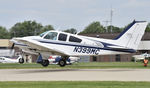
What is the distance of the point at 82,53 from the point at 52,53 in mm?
2564

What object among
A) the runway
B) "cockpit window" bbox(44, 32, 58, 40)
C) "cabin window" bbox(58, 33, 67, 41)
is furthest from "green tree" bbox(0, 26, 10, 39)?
the runway

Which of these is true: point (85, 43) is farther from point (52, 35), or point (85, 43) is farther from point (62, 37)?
point (52, 35)

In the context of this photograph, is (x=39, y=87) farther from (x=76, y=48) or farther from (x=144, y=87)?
(x=76, y=48)

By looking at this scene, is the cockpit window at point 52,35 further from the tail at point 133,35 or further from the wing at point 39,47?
the tail at point 133,35

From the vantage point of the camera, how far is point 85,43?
24.9 m

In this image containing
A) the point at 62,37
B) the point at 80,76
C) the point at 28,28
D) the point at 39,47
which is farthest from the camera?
the point at 28,28

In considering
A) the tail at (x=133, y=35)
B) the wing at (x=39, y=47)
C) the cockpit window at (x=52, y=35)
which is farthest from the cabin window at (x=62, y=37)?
the tail at (x=133, y=35)

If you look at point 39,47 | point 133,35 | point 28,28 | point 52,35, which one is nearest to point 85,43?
point 52,35

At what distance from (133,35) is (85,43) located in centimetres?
370

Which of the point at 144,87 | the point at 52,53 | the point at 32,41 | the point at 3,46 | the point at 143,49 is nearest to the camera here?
the point at 144,87

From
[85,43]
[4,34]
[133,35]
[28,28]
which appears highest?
[28,28]

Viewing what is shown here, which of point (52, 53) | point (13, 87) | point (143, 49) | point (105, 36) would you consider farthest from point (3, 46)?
point (13, 87)

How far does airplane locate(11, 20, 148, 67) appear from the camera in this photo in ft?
80.2

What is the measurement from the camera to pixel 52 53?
1026 inches
